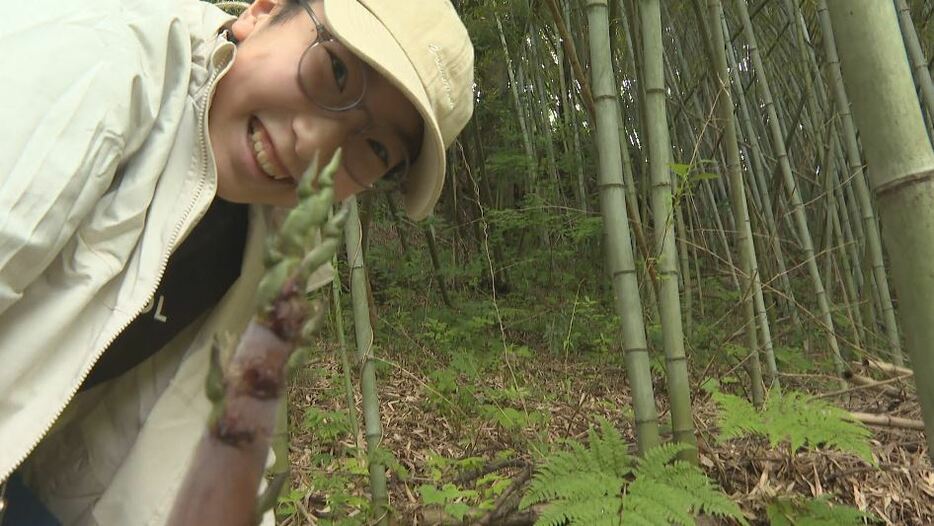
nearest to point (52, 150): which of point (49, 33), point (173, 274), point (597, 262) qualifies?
point (49, 33)

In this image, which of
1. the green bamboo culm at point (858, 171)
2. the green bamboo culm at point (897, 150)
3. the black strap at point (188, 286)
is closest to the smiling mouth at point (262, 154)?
the black strap at point (188, 286)

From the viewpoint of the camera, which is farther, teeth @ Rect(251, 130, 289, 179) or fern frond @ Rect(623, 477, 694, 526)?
fern frond @ Rect(623, 477, 694, 526)

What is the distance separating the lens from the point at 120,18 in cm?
96

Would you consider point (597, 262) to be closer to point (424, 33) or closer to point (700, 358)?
point (700, 358)

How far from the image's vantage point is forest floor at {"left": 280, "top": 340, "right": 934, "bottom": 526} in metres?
1.95

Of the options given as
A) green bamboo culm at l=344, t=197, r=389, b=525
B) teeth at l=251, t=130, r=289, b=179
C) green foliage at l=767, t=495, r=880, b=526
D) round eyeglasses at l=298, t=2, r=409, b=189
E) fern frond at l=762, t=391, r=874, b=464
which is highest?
round eyeglasses at l=298, t=2, r=409, b=189

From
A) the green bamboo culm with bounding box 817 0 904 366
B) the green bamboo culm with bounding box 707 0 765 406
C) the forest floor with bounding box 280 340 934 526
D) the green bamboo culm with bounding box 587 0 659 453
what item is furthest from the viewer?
the green bamboo culm with bounding box 817 0 904 366

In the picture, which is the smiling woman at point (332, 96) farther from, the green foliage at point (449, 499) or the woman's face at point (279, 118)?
the green foliage at point (449, 499)

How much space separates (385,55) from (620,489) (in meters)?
1.18

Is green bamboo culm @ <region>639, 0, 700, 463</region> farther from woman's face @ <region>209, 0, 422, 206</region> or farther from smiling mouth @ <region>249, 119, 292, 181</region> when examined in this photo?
smiling mouth @ <region>249, 119, 292, 181</region>

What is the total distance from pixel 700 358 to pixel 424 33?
3040 millimetres

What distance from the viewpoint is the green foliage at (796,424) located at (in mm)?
1654

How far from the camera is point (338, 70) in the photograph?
0.98m

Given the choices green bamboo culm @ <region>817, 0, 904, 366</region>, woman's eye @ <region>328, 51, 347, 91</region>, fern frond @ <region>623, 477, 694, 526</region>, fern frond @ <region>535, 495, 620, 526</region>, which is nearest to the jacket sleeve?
woman's eye @ <region>328, 51, 347, 91</region>
